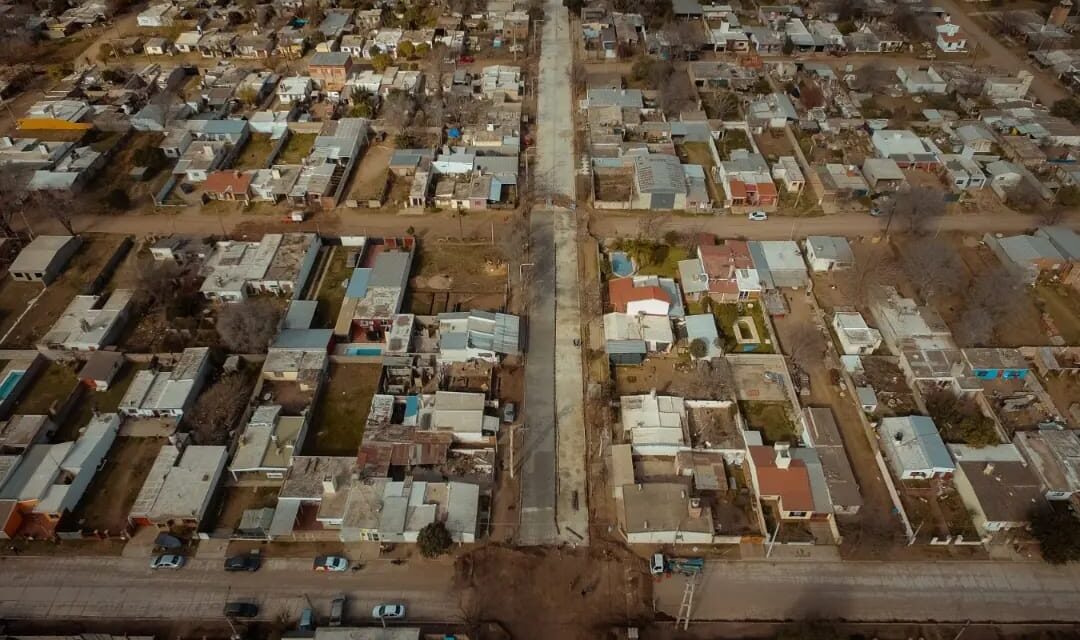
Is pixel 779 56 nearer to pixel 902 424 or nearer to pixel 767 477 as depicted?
pixel 902 424

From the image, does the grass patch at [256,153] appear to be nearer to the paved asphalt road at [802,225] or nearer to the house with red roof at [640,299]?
the paved asphalt road at [802,225]

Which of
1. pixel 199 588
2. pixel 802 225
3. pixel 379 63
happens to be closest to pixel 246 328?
pixel 199 588

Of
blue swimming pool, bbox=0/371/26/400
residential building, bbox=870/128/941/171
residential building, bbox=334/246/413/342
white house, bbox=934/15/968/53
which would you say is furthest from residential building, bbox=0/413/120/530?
white house, bbox=934/15/968/53

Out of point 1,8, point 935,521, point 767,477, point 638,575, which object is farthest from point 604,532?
point 1,8

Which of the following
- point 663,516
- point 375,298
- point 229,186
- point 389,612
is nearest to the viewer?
point 389,612

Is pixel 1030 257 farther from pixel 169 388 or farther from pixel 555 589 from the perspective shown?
pixel 169 388

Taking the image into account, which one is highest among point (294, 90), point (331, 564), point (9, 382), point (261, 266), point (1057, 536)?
point (294, 90)
